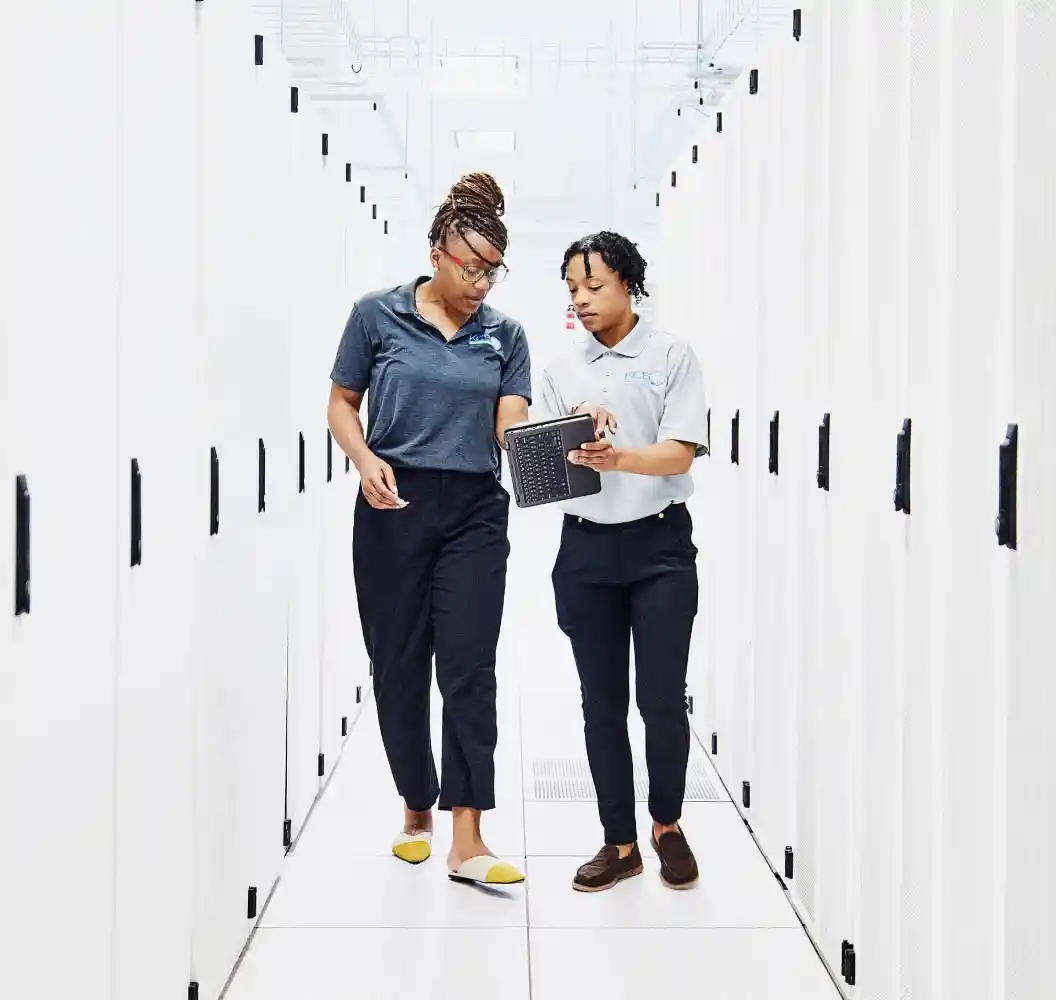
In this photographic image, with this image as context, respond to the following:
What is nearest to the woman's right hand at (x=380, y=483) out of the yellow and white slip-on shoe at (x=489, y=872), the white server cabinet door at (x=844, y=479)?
the yellow and white slip-on shoe at (x=489, y=872)

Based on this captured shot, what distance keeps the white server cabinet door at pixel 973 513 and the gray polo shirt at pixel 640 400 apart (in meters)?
1.09

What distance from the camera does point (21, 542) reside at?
3.95ft

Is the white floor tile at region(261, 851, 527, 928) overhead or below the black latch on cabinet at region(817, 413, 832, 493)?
below

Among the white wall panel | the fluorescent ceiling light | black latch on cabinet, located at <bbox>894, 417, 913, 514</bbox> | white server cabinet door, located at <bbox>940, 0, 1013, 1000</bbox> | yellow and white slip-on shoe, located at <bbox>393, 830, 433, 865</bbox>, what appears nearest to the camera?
the white wall panel

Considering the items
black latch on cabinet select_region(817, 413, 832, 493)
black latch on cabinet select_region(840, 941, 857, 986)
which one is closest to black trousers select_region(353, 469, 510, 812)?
black latch on cabinet select_region(817, 413, 832, 493)

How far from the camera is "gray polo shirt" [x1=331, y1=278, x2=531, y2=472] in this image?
8.90ft

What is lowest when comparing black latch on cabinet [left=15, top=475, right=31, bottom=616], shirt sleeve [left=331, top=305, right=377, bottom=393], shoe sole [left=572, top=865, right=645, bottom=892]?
shoe sole [left=572, top=865, right=645, bottom=892]

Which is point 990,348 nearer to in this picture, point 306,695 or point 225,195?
point 225,195

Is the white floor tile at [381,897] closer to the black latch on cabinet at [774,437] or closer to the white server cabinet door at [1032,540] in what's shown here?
the black latch on cabinet at [774,437]

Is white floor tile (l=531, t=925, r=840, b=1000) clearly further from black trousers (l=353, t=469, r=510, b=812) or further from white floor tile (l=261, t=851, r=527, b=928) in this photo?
black trousers (l=353, t=469, r=510, b=812)

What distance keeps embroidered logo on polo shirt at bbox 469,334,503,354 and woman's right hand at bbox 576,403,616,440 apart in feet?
0.87

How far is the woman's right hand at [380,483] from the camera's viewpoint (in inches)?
104

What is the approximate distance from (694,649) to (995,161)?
2846mm

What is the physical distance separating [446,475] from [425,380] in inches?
8.4
